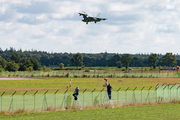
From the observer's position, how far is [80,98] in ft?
94.1

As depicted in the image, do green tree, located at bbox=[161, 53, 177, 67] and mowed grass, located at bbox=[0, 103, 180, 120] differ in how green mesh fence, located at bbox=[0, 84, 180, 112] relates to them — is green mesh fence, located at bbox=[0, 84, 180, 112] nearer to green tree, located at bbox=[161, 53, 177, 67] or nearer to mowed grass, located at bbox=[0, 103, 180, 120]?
mowed grass, located at bbox=[0, 103, 180, 120]

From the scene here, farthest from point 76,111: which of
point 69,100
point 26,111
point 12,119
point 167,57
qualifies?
point 167,57

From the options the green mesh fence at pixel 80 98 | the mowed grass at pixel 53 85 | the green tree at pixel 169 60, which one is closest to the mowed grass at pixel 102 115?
the green mesh fence at pixel 80 98

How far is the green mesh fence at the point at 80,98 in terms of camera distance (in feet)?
82.0

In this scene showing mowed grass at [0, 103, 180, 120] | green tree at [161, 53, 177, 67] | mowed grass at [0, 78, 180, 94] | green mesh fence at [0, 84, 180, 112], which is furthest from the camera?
green tree at [161, 53, 177, 67]

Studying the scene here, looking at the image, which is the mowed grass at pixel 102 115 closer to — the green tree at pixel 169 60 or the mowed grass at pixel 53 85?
the mowed grass at pixel 53 85

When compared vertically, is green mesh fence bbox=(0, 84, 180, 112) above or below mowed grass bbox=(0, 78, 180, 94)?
above

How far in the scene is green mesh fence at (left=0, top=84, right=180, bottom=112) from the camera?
82.0 feet

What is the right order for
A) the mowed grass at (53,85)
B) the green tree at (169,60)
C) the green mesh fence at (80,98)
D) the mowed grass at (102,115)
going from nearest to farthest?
the mowed grass at (102,115) < the green mesh fence at (80,98) < the mowed grass at (53,85) < the green tree at (169,60)

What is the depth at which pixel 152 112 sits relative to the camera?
24.3m

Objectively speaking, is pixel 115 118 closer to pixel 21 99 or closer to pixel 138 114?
pixel 138 114

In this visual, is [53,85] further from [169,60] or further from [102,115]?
Result: [169,60]

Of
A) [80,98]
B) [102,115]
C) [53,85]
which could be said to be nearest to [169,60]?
[53,85]

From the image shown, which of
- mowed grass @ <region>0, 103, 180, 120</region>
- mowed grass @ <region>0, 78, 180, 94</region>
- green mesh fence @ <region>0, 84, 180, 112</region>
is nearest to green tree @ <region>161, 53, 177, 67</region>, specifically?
mowed grass @ <region>0, 78, 180, 94</region>
